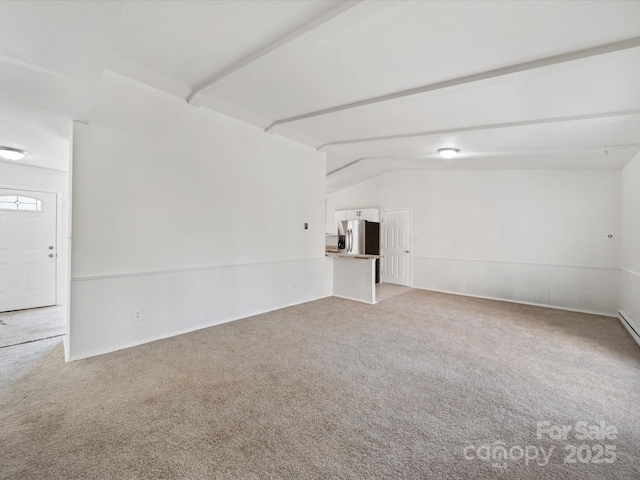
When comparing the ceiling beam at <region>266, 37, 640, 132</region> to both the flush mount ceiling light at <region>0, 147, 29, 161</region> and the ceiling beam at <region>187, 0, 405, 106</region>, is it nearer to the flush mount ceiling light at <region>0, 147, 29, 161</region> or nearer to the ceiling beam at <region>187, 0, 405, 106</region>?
the ceiling beam at <region>187, 0, 405, 106</region>

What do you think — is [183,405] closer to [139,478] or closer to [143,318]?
[139,478]

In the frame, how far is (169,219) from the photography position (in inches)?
134

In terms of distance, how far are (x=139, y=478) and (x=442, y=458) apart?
1.65 m

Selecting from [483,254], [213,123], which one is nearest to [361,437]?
[213,123]

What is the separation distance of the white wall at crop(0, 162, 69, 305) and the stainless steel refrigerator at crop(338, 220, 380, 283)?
5726mm

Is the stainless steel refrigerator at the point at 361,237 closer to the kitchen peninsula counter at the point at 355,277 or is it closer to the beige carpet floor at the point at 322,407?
the kitchen peninsula counter at the point at 355,277

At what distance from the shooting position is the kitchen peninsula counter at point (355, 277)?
5.24 m

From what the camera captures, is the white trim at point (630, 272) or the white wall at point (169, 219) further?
the white trim at point (630, 272)

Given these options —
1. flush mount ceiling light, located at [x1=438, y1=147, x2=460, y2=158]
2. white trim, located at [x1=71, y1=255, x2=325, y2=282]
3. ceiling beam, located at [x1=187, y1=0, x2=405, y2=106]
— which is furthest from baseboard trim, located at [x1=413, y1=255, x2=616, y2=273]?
ceiling beam, located at [x1=187, y1=0, x2=405, y2=106]

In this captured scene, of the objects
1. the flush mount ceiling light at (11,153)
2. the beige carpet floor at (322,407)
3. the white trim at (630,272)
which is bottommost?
the beige carpet floor at (322,407)

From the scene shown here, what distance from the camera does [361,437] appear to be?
1779 millimetres

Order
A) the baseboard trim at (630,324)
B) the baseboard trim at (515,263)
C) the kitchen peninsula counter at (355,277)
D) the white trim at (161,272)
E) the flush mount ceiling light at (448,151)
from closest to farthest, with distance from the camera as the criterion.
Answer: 1. the white trim at (161,272)
2. the baseboard trim at (630,324)
3. the flush mount ceiling light at (448,151)
4. the baseboard trim at (515,263)
5. the kitchen peninsula counter at (355,277)

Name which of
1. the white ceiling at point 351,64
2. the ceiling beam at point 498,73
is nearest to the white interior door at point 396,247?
the white ceiling at point 351,64

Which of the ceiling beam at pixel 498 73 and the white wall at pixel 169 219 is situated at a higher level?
the ceiling beam at pixel 498 73
